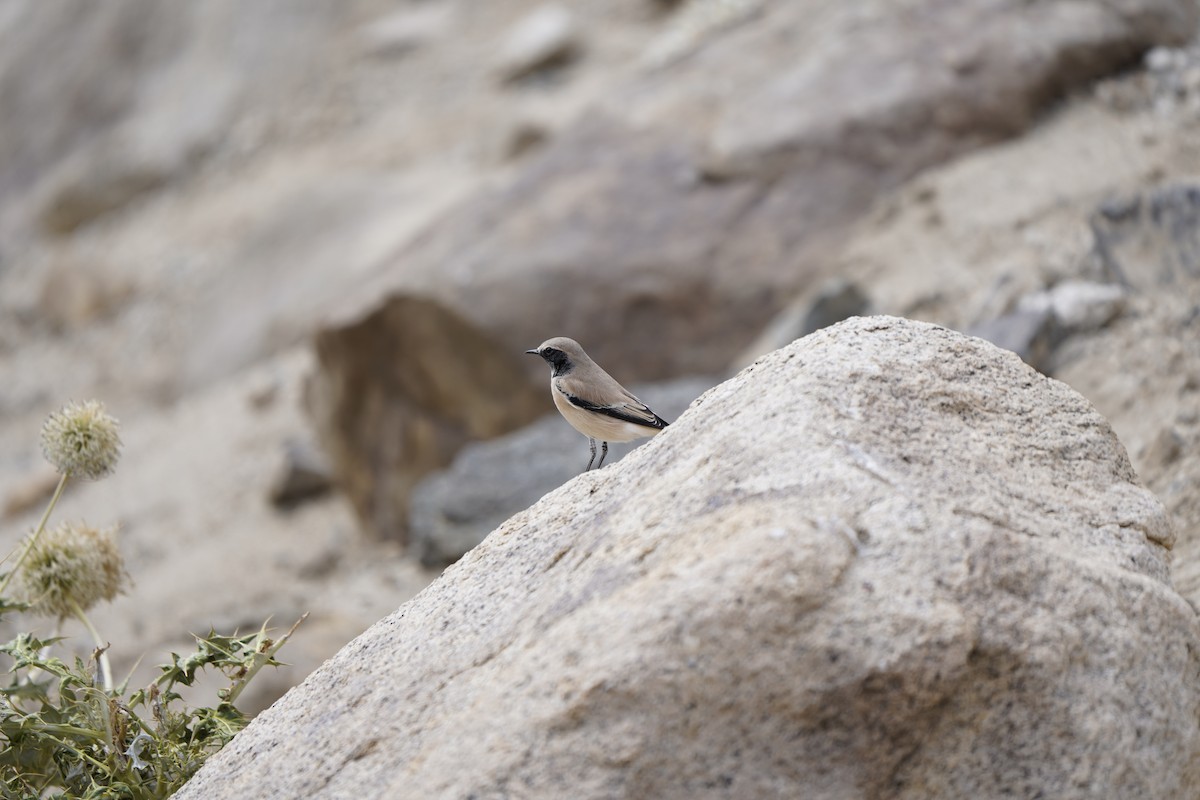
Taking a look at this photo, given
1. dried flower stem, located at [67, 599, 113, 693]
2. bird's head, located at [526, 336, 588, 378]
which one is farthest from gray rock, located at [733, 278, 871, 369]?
dried flower stem, located at [67, 599, 113, 693]

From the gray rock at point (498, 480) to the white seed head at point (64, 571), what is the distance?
3.89m

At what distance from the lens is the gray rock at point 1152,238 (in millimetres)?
6934

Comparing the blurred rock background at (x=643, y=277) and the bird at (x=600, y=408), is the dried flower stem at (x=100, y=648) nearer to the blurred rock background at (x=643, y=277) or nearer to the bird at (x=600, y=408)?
the bird at (x=600, y=408)

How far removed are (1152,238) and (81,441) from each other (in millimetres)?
5940

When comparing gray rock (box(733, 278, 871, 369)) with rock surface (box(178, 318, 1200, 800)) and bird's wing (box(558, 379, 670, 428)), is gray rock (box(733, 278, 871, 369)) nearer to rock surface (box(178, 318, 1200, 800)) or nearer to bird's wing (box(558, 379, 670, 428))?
bird's wing (box(558, 379, 670, 428))

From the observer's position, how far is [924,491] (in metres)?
Result: 2.64

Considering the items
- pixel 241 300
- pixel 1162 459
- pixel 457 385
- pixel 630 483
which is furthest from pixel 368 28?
pixel 630 483

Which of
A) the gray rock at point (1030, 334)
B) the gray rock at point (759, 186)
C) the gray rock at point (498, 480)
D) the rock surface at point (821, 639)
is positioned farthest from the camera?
the gray rock at point (759, 186)

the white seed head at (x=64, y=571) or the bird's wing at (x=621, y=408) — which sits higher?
the white seed head at (x=64, y=571)

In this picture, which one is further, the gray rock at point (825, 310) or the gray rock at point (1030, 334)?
the gray rock at point (825, 310)

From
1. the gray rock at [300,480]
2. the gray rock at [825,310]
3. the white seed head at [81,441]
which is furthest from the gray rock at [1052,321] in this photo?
the gray rock at [300,480]

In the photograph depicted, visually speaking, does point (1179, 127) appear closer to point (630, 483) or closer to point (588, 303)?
point (588, 303)

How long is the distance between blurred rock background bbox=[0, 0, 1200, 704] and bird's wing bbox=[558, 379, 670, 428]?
2103 millimetres

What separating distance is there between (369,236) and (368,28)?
720 centimetres
